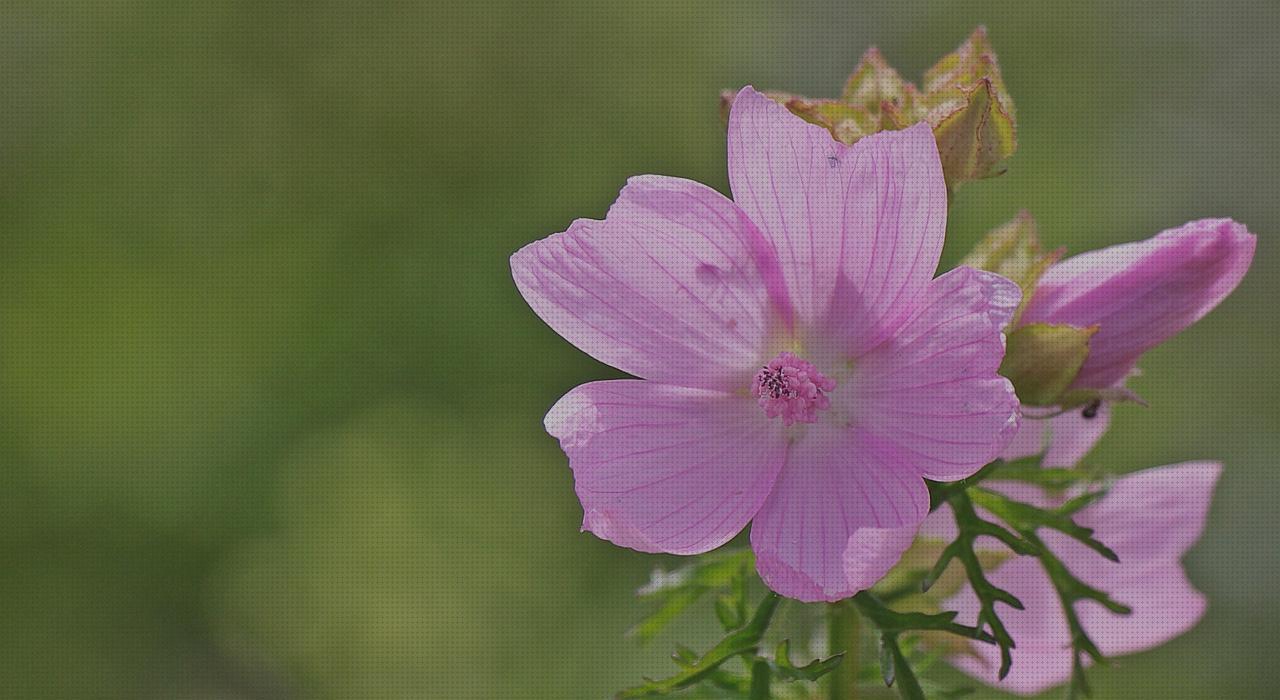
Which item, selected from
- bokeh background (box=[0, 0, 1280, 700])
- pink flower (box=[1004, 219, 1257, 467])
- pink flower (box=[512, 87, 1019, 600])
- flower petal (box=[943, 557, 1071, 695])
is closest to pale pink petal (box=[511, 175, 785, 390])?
pink flower (box=[512, 87, 1019, 600])

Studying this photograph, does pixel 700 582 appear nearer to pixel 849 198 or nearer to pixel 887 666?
pixel 887 666

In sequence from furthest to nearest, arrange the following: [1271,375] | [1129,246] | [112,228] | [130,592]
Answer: [1271,375] → [112,228] → [130,592] → [1129,246]

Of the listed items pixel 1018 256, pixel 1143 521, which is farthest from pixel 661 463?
pixel 1143 521

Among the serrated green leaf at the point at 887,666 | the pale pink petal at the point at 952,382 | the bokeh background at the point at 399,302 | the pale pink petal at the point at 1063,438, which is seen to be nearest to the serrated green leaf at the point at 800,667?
the serrated green leaf at the point at 887,666

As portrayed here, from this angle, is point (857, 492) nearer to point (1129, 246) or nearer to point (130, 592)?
point (1129, 246)

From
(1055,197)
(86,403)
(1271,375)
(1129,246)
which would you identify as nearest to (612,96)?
(1055,197)

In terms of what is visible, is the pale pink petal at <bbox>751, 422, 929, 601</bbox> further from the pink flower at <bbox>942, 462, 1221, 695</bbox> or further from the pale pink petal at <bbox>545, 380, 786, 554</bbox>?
the pink flower at <bbox>942, 462, 1221, 695</bbox>

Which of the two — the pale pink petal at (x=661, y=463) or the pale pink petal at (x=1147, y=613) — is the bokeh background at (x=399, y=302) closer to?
the pale pink petal at (x=1147, y=613)
